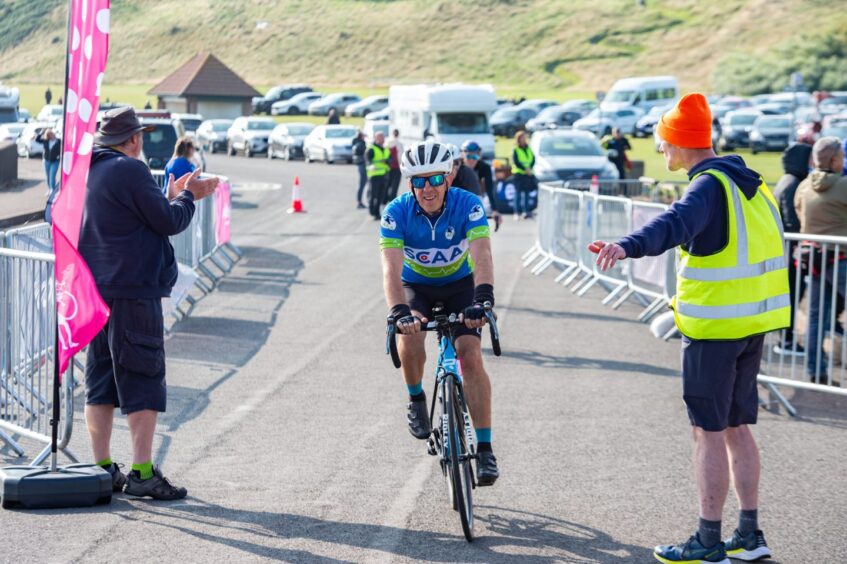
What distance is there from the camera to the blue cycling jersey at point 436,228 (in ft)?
22.1

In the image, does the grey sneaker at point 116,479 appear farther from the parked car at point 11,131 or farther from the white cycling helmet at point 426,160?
the parked car at point 11,131

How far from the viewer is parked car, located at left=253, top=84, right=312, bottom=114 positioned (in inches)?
3285

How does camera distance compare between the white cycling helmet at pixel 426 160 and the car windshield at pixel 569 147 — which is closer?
the white cycling helmet at pixel 426 160

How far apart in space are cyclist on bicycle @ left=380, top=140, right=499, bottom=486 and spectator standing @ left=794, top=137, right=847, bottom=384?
445cm

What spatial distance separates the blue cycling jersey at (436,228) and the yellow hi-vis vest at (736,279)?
50.4 inches

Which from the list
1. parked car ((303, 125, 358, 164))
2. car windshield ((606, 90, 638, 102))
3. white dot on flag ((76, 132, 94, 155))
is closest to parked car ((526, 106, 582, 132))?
car windshield ((606, 90, 638, 102))

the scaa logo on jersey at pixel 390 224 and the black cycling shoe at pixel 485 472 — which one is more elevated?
the scaa logo on jersey at pixel 390 224

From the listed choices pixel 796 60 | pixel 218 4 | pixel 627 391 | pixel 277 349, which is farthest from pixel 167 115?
pixel 218 4

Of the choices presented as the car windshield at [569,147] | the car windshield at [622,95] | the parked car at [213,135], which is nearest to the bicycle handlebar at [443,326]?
the car windshield at [569,147]

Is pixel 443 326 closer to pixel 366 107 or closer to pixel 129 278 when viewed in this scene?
pixel 129 278

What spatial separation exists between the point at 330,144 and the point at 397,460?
126ft

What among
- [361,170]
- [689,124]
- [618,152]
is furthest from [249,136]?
[689,124]

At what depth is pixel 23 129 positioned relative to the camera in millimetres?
47500

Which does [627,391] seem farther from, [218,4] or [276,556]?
[218,4]
